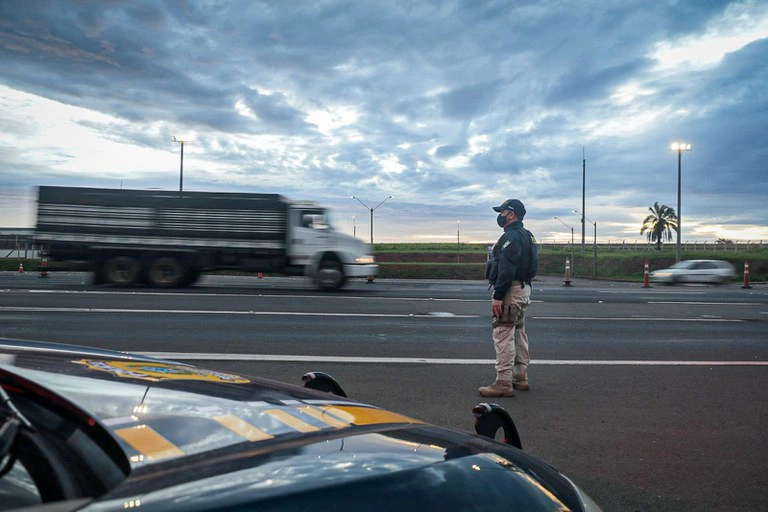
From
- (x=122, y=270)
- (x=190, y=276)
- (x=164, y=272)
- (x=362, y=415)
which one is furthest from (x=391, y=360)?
(x=122, y=270)

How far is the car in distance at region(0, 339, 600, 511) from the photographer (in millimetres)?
1209

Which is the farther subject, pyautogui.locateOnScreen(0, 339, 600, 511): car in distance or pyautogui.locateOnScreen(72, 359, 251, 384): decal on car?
pyautogui.locateOnScreen(72, 359, 251, 384): decal on car

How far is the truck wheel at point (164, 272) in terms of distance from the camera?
775 inches

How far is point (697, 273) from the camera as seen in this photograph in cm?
3153

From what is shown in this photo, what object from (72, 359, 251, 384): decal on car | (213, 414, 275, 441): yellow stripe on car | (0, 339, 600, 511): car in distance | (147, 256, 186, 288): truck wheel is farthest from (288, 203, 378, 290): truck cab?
(213, 414, 275, 441): yellow stripe on car

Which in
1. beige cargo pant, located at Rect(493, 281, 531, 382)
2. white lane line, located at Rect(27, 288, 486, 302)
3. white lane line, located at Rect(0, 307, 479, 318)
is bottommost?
white lane line, located at Rect(0, 307, 479, 318)

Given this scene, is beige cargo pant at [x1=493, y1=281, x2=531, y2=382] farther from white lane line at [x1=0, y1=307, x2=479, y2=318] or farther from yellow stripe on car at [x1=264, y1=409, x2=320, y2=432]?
white lane line at [x1=0, y1=307, x2=479, y2=318]

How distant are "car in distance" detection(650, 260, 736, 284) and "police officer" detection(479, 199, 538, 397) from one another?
94.1 feet

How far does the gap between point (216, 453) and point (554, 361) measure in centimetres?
713

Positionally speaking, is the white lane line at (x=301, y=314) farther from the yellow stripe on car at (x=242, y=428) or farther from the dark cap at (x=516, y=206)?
the yellow stripe on car at (x=242, y=428)

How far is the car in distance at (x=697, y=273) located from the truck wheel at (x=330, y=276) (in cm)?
1932

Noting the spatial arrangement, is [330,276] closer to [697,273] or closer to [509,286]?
[509,286]

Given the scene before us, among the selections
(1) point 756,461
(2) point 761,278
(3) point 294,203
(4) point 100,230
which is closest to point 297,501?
(1) point 756,461

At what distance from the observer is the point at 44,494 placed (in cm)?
118
